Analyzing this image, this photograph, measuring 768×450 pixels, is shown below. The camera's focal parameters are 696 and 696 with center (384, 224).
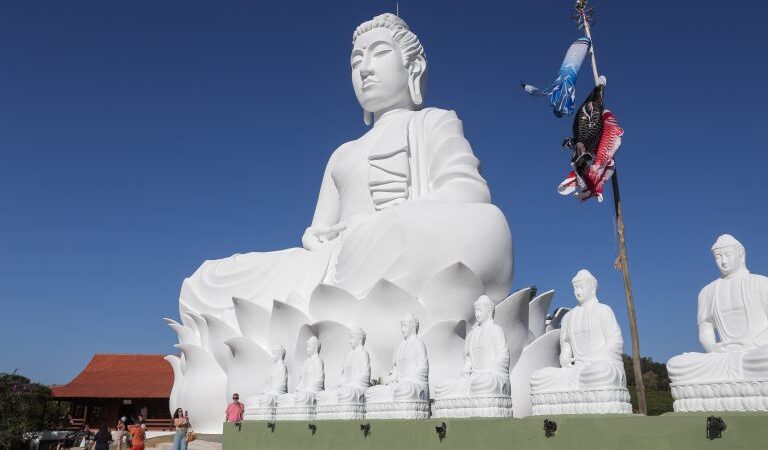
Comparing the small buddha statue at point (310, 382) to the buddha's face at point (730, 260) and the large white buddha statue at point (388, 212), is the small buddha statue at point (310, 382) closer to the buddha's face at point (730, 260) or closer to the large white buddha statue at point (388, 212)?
the large white buddha statue at point (388, 212)

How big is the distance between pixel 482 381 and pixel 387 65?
6.75 meters

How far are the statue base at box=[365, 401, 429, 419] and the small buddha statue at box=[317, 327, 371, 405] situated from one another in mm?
446

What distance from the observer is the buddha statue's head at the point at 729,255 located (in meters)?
4.40

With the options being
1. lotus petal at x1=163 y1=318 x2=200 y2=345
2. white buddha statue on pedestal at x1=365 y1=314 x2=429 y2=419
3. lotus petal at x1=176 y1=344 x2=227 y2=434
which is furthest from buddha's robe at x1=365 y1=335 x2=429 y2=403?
lotus petal at x1=163 y1=318 x2=200 y2=345

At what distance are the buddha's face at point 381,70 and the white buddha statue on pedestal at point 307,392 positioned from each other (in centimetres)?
472

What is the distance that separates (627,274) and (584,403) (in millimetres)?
4607

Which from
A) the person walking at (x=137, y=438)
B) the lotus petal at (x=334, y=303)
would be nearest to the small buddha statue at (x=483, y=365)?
the lotus petal at (x=334, y=303)

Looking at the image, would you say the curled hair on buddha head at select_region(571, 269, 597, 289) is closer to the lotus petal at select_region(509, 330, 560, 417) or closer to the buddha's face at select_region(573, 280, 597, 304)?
the buddha's face at select_region(573, 280, 597, 304)

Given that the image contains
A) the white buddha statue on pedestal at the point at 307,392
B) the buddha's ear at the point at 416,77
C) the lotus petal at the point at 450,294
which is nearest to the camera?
the white buddha statue on pedestal at the point at 307,392

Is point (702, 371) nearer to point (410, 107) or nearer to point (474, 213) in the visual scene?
point (474, 213)

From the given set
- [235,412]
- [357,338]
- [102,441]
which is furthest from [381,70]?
[102,441]

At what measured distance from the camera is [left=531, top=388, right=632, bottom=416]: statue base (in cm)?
463

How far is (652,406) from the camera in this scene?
15.9 meters

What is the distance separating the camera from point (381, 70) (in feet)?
36.5
